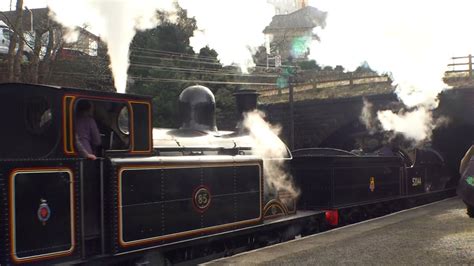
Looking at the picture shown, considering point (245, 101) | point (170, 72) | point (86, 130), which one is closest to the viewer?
point (86, 130)

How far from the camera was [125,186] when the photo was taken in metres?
5.22

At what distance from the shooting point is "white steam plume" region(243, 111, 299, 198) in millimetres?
8344

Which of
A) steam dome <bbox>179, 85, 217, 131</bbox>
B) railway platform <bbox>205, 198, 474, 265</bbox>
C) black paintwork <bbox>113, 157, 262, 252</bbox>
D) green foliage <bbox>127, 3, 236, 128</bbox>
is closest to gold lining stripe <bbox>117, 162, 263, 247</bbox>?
black paintwork <bbox>113, 157, 262, 252</bbox>

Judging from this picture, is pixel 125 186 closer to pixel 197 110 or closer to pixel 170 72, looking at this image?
pixel 197 110

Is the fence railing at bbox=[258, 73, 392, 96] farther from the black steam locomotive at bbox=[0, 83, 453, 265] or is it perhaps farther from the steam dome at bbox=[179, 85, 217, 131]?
the black steam locomotive at bbox=[0, 83, 453, 265]

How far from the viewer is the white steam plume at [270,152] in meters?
8.34

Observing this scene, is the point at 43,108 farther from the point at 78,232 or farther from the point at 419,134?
the point at 419,134

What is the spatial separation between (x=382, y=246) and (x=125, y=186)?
355 cm

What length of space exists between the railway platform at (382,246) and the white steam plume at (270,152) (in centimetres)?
120

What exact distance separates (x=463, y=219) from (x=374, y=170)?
8.48 ft

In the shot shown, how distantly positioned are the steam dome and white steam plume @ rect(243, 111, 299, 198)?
70cm

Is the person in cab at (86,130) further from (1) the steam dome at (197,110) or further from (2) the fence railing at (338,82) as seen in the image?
(2) the fence railing at (338,82)

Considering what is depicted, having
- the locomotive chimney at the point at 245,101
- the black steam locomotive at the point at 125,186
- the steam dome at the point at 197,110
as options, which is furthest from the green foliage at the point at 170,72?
the black steam locomotive at the point at 125,186

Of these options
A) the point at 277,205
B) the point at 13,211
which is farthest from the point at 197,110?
the point at 13,211
